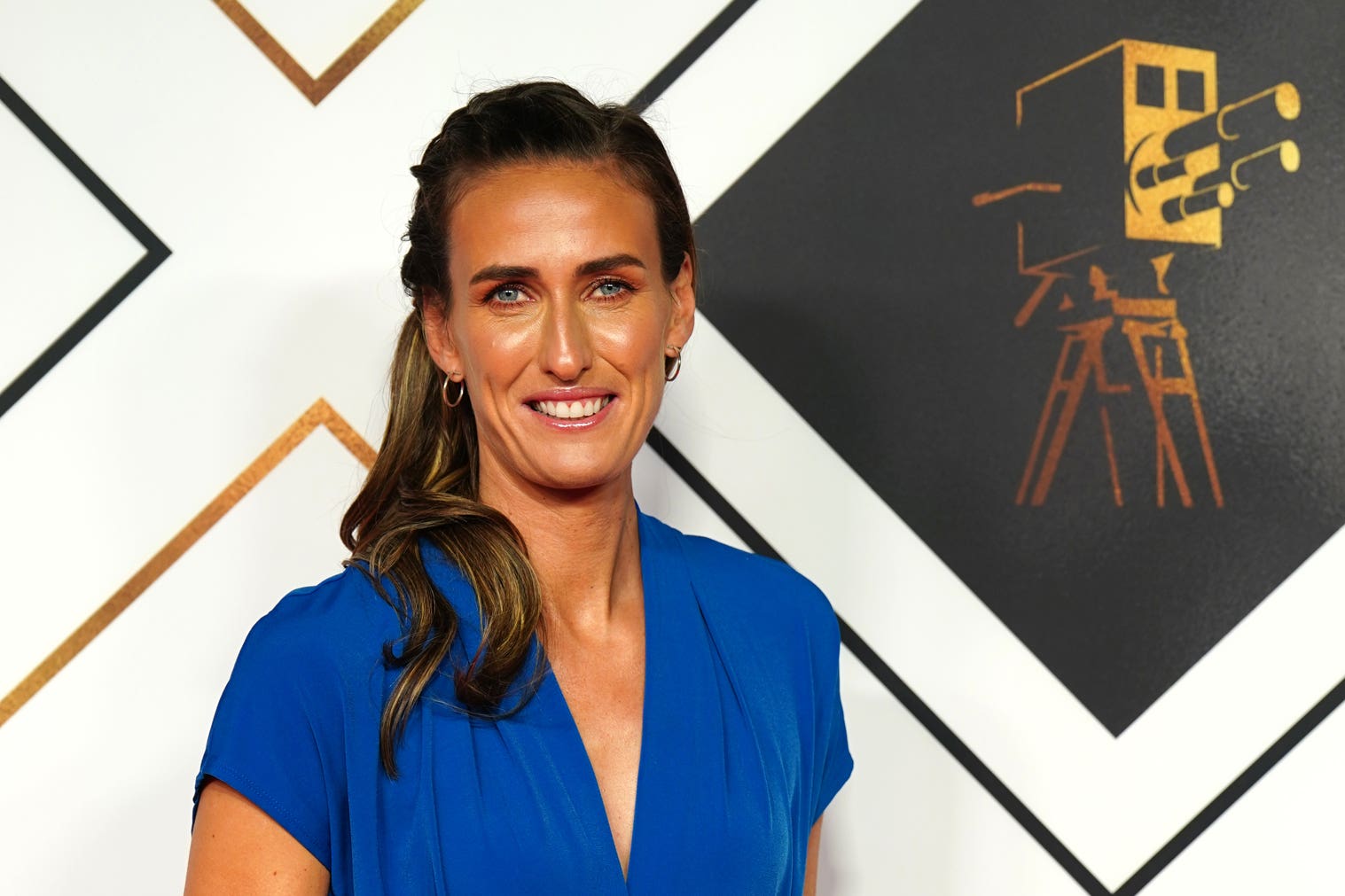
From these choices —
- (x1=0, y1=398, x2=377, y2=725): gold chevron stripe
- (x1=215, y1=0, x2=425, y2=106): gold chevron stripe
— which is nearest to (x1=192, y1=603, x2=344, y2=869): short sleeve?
(x1=0, y1=398, x2=377, y2=725): gold chevron stripe

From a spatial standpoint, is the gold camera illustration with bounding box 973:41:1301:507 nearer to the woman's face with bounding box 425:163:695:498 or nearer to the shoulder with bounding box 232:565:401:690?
the woman's face with bounding box 425:163:695:498

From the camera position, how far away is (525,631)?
0.95 m

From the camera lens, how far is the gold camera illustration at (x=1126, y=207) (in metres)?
1.41

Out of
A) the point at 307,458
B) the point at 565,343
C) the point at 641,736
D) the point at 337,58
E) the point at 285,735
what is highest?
the point at 337,58

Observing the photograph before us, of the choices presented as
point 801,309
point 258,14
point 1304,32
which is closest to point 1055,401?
point 801,309

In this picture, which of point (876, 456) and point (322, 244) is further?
point (876, 456)

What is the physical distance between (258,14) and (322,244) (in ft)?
0.75

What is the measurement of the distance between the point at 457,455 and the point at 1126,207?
0.79 m

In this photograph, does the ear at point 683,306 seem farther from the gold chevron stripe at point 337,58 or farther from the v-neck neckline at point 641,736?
the gold chevron stripe at point 337,58

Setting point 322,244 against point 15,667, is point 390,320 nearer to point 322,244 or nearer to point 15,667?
point 322,244

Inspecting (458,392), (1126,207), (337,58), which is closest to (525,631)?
(458,392)

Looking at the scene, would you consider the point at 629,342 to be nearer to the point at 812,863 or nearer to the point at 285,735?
the point at 285,735

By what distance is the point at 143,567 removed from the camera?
126 centimetres

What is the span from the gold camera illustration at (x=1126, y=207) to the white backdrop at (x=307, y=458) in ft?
0.66
